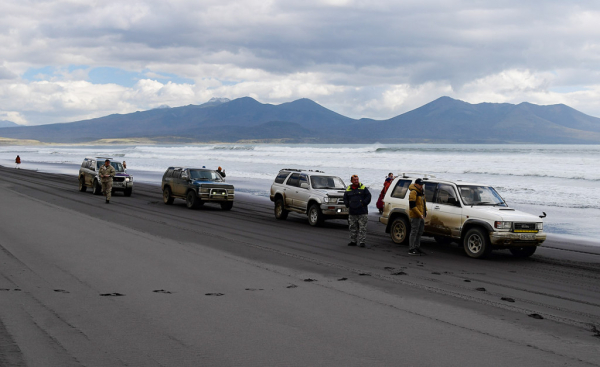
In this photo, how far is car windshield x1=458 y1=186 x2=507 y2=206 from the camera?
14.9m

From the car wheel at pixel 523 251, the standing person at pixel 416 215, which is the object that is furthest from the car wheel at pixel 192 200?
the car wheel at pixel 523 251

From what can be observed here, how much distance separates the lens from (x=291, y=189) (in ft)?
70.6

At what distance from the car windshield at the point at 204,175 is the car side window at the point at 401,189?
11935 mm

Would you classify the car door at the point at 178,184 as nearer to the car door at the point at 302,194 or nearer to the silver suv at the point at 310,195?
the silver suv at the point at 310,195

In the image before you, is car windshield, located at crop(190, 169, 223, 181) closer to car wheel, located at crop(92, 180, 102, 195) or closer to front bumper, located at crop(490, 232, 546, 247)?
car wheel, located at crop(92, 180, 102, 195)

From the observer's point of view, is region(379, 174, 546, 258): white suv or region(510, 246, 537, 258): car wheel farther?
region(510, 246, 537, 258): car wheel

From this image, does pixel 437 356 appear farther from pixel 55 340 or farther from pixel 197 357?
pixel 55 340

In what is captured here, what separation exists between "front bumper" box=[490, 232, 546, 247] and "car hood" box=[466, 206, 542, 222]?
349mm

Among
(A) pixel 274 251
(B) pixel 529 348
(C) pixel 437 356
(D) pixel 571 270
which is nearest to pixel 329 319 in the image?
(C) pixel 437 356

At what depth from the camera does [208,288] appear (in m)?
9.71

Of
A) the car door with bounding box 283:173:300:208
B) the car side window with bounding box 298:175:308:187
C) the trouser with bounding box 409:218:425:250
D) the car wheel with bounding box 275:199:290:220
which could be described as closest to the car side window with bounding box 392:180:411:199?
the trouser with bounding box 409:218:425:250

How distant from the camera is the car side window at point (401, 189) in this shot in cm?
1606

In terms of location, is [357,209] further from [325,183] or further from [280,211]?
[280,211]

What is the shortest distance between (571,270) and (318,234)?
296 inches
